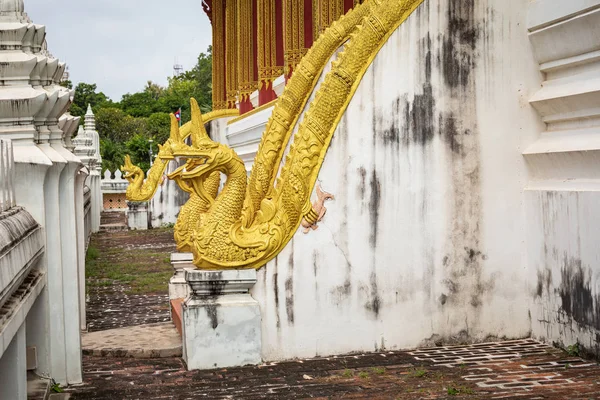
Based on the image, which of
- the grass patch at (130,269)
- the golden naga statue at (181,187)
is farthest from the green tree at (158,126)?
the grass patch at (130,269)

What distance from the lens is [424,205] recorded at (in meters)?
7.23

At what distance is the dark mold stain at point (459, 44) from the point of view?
727 centimetres

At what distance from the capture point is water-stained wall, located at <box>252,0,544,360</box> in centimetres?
707

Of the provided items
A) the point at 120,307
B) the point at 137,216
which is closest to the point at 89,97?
the point at 137,216

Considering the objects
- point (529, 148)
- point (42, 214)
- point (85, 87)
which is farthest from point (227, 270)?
point (85, 87)

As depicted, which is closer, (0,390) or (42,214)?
(0,390)

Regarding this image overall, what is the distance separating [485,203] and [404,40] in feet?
4.93

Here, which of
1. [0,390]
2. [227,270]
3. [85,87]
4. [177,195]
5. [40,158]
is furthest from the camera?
[85,87]

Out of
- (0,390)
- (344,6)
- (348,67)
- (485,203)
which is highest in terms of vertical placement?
(344,6)

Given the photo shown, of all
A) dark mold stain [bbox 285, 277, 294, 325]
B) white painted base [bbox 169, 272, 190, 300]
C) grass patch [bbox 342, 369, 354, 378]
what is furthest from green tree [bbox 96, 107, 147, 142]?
grass patch [bbox 342, 369, 354, 378]

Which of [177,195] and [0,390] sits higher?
[177,195]

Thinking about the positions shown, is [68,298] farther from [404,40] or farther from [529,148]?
[529,148]

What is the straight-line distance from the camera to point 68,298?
646 cm

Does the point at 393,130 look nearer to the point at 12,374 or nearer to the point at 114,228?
the point at 12,374
